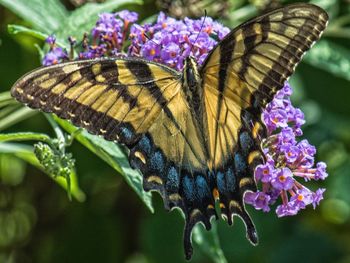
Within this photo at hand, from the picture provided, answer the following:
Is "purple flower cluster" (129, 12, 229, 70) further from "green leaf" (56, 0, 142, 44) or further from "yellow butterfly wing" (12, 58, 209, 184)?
"green leaf" (56, 0, 142, 44)

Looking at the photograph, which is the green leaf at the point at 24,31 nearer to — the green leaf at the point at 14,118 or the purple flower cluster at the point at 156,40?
the purple flower cluster at the point at 156,40

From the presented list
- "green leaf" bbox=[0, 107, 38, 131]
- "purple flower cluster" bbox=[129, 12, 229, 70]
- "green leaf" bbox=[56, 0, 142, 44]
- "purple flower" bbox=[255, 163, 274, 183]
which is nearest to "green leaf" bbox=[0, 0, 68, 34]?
"green leaf" bbox=[56, 0, 142, 44]

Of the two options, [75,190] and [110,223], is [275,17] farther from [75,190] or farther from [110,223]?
[110,223]

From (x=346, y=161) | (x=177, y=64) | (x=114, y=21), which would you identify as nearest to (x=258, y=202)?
(x=177, y=64)

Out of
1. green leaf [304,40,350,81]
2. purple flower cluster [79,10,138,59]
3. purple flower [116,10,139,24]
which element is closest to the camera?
purple flower cluster [79,10,138,59]

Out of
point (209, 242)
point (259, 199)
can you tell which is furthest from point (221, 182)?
point (209, 242)

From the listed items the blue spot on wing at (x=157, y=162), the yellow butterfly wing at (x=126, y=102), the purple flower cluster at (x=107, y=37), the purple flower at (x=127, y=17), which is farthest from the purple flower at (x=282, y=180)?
the purple flower at (x=127, y=17)
